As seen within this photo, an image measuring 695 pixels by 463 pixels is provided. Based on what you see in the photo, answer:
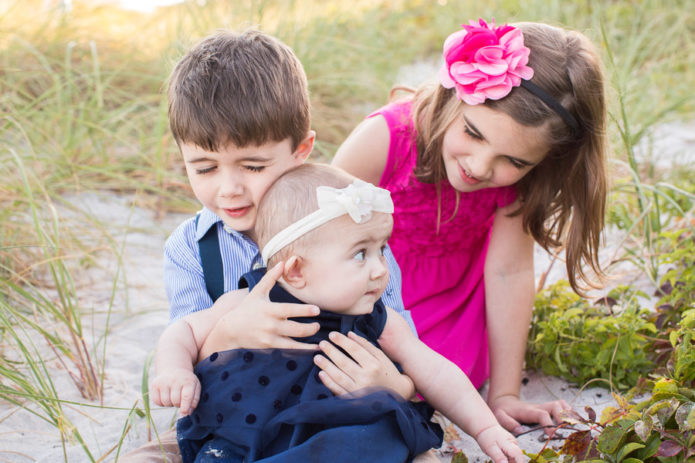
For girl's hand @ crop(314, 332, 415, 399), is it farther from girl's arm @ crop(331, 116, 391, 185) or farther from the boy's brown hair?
girl's arm @ crop(331, 116, 391, 185)

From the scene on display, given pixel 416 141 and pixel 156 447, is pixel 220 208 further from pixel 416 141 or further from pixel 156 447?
pixel 416 141

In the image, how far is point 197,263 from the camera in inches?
78.2

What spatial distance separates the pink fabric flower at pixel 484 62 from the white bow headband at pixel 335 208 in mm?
677

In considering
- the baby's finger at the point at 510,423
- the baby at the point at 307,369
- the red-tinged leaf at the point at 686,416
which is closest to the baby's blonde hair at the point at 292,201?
the baby at the point at 307,369

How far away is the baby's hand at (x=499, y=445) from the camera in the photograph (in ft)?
5.83

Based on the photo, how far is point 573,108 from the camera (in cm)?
219

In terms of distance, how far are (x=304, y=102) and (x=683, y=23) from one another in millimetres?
4725

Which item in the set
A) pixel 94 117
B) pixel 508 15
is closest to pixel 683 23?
pixel 508 15

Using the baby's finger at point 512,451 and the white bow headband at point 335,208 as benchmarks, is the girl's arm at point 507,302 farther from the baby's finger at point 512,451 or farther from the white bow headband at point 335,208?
the white bow headband at point 335,208

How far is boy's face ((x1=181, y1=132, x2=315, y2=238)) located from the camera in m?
1.82

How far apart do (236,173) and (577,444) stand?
1.12 meters

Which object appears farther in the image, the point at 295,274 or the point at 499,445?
the point at 499,445

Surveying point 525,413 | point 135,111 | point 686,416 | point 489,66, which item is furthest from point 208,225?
point 135,111

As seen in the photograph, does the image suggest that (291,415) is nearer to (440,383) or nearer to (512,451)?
(440,383)
